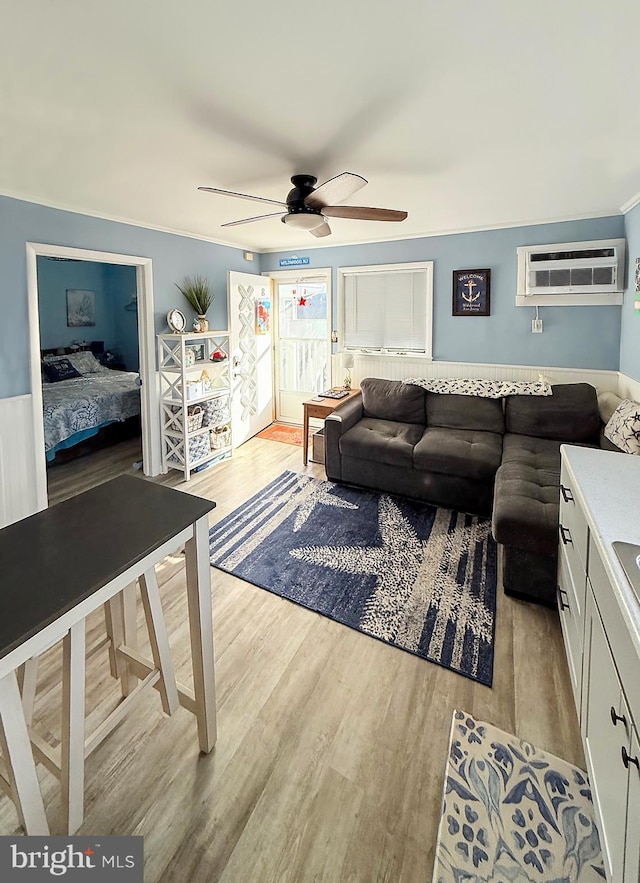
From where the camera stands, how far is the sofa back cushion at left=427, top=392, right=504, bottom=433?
397 cm

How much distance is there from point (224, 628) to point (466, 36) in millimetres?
2586

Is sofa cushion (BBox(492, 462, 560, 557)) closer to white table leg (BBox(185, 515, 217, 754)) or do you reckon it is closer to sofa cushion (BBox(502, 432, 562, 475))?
sofa cushion (BBox(502, 432, 562, 475))

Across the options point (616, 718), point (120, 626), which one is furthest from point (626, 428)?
point (120, 626)

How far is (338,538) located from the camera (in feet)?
10.2

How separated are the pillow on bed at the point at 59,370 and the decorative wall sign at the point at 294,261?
3.15 m

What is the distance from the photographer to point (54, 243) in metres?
3.28

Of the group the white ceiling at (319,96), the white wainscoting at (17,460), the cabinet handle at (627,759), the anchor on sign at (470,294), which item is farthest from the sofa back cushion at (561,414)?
the white wainscoting at (17,460)

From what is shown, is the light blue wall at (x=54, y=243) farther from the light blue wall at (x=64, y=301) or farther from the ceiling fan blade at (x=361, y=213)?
the light blue wall at (x=64, y=301)

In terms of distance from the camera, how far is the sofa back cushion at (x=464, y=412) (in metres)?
3.97

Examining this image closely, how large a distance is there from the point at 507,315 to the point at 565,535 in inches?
112

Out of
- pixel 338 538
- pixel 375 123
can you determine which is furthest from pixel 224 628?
pixel 375 123

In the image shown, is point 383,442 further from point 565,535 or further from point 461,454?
point 565,535

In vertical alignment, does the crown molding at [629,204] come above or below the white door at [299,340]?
above

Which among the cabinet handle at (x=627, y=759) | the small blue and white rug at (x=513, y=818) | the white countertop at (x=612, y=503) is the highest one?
the white countertop at (x=612, y=503)
